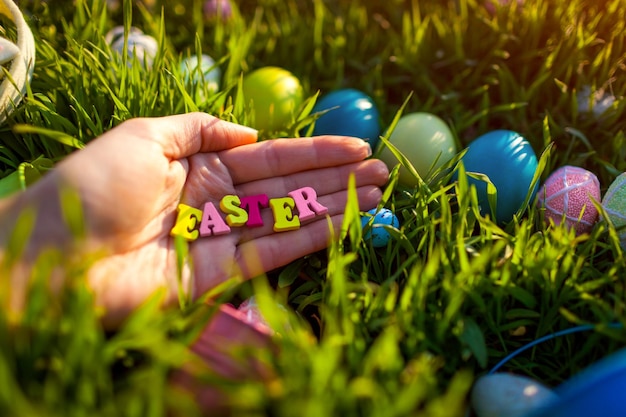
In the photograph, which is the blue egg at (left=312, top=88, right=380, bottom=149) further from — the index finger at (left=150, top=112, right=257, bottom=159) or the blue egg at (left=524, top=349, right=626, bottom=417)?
the blue egg at (left=524, top=349, right=626, bottom=417)

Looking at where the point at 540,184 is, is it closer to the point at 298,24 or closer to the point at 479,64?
the point at 479,64

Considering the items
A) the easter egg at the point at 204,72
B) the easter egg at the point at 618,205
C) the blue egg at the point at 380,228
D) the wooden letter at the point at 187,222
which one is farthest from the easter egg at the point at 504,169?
the easter egg at the point at 204,72

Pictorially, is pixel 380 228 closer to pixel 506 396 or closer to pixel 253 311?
pixel 253 311

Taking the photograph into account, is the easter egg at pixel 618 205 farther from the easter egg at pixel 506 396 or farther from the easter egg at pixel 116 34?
the easter egg at pixel 116 34

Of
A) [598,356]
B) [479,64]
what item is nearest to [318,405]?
[598,356]

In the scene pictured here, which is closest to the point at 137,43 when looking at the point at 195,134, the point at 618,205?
the point at 195,134

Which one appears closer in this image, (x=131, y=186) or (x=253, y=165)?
(x=131, y=186)

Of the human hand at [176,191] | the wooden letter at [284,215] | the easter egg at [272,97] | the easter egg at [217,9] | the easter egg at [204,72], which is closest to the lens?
the human hand at [176,191]

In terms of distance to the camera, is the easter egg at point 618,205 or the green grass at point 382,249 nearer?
the green grass at point 382,249
